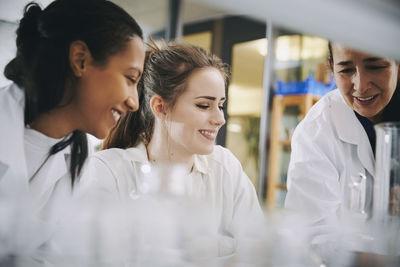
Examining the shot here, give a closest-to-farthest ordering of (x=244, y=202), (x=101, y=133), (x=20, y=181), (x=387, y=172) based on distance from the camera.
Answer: (x=20, y=181)
(x=101, y=133)
(x=244, y=202)
(x=387, y=172)

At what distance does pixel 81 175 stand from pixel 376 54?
87cm

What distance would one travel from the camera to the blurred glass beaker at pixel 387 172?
3.58 feet

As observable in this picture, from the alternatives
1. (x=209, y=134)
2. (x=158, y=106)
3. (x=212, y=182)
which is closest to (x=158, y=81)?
(x=158, y=106)

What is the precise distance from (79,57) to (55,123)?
0.13m

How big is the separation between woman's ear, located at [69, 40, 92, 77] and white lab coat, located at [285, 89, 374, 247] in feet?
2.10

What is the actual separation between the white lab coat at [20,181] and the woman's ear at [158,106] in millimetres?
258

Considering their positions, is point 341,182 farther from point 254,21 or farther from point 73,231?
point 73,231

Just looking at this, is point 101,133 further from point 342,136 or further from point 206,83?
point 342,136

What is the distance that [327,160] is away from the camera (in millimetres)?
1159

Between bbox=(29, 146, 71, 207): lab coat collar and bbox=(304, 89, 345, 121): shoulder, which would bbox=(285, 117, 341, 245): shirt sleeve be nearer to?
bbox=(304, 89, 345, 121): shoulder

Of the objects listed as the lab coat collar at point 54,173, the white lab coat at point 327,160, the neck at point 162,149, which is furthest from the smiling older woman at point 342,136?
the lab coat collar at point 54,173

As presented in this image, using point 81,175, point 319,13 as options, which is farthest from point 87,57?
point 319,13

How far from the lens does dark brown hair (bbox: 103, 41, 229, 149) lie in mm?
846

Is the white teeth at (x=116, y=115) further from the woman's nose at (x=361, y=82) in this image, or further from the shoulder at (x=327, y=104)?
the woman's nose at (x=361, y=82)
